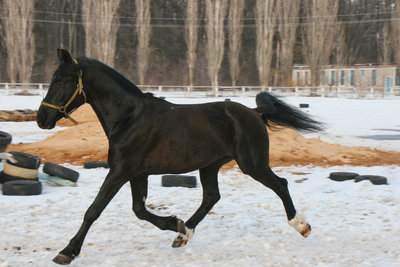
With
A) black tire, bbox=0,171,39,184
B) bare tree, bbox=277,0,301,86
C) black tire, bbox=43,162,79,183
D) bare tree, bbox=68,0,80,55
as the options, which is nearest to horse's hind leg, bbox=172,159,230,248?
black tire, bbox=43,162,79,183

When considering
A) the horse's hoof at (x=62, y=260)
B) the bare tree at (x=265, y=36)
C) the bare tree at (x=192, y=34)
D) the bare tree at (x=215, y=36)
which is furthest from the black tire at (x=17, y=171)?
the bare tree at (x=265, y=36)

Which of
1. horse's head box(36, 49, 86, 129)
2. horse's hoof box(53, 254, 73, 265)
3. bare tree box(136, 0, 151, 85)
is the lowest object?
horse's hoof box(53, 254, 73, 265)

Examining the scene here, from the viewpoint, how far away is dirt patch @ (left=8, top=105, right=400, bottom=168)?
975 centimetres

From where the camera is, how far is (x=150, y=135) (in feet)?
13.5

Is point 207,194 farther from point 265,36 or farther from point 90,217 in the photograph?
point 265,36

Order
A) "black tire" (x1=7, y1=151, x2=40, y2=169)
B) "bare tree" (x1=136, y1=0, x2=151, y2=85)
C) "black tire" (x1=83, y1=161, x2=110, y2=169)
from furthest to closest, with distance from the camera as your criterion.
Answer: "bare tree" (x1=136, y1=0, x2=151, y2=85)
"black tire" (x1=83, y1=161, x2=110, y2=169)
"black tire" (x1=7, y1=151, x2=40, y2=169)

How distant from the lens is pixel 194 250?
165 inches

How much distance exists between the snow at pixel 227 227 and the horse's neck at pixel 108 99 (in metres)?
1.19

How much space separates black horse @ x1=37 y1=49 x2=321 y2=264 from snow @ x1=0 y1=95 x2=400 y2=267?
0.97ft

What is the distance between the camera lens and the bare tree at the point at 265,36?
34.5 meters

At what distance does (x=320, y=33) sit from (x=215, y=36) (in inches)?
311

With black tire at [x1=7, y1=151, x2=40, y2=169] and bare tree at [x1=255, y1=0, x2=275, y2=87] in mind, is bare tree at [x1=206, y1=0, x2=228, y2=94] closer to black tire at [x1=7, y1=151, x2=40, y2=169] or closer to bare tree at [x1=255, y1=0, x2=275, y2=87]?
bare tree at [x1=255, y1=0, x2=275, y2=87]

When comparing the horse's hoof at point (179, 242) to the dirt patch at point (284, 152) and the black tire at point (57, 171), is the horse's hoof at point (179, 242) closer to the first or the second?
the black tire at point (57, 171)

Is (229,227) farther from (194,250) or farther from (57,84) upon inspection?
(57,84)
